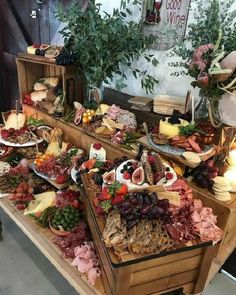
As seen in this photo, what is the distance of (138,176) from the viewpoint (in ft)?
4.12

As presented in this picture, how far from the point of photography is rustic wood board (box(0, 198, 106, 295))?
119cm

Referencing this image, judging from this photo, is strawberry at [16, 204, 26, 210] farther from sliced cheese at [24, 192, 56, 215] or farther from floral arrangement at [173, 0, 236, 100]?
floral arrangement at [173, 0, 236, 100]

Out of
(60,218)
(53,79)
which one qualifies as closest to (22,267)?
(60,218)

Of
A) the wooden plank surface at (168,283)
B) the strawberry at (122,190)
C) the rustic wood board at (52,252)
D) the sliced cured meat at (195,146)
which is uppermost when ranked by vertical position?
the sliced cured meat at (195,146)

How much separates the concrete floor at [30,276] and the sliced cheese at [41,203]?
0.53 m

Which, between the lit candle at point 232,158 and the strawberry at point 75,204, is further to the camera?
the strawberry at point 75,204

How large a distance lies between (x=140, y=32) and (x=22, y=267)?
1.67 m

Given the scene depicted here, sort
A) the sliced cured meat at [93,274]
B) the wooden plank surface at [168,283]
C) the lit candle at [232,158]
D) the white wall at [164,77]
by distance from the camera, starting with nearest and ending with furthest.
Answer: the wooden plank surface at [168,283] < the sliced cured meat at [93,274] < the lit candle at [232,158] < the white wall at [164,77]

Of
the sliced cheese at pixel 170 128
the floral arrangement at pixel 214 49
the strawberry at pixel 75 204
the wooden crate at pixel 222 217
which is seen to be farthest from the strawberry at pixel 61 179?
the floral arrangement at pixel 214 49

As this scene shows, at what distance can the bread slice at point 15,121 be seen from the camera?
2117 millimetres

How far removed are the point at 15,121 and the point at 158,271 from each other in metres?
1.54

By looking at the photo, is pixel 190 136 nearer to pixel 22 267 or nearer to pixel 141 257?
pixel 141 257

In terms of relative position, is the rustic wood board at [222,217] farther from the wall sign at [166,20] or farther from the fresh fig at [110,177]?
the wall sign at [166,20]

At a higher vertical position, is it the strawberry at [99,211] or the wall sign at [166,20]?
the wall sign at [166,20]
